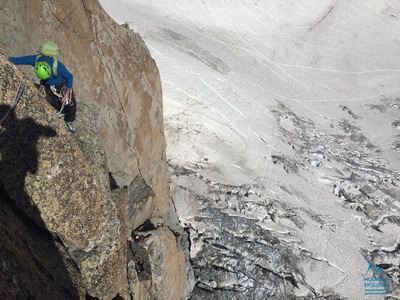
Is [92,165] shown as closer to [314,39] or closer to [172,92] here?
[172,92]

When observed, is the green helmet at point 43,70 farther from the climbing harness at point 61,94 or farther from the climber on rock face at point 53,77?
the climbing harness at point 61,94

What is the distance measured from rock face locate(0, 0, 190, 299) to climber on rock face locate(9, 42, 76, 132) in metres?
0.46

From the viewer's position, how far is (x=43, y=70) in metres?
6.31

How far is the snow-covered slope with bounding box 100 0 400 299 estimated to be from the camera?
15523 mm

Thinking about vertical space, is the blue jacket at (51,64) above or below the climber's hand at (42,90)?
above

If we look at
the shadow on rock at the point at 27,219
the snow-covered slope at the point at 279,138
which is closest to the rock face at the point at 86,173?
the shadow on rock at the point at 27,219

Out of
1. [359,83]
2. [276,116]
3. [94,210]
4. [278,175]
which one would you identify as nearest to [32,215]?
[94,210]

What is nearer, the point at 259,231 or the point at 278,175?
the point at 259,231

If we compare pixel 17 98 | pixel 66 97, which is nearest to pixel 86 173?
pixel 66 97

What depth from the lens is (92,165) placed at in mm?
6691

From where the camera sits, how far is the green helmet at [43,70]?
6281mm

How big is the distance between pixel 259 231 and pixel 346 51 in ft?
79.4

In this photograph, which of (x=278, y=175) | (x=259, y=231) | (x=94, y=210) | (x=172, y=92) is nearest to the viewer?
(x=94, y=210)

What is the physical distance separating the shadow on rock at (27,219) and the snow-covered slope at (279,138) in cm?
833
